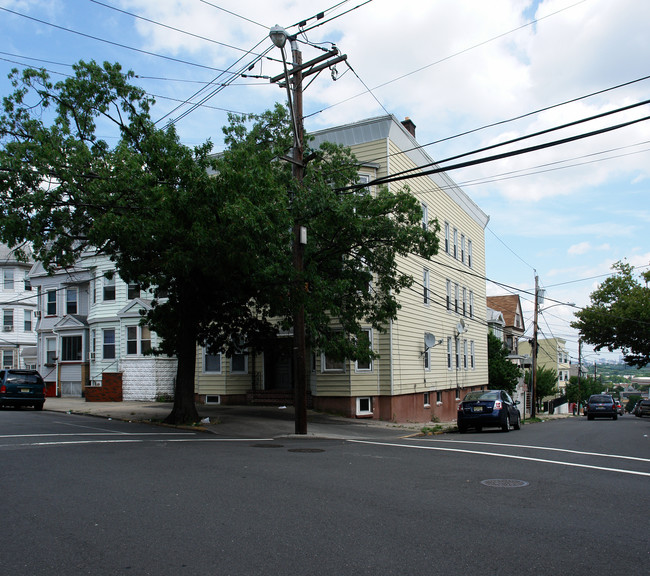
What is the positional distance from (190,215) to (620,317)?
36456 millimetres

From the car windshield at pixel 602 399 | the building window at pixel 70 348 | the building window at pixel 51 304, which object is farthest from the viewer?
the car windshield at pixel 602 399

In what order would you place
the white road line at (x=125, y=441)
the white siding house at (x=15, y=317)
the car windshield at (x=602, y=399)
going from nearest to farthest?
1. the white road line at (x=125, y=441)
2. the car windshield at (x=602, y=399)
3. the white siding house at (x=15, y=317)

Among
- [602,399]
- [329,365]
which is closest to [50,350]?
[329,365]

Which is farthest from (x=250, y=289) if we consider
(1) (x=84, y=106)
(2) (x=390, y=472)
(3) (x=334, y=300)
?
(2) (x=390, y=472)

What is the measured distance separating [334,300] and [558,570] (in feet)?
46.5

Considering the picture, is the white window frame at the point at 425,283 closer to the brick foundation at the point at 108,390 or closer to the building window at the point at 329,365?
the building window at the point at 329,365

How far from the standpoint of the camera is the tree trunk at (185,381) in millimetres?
18328

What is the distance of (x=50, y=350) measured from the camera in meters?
37.4

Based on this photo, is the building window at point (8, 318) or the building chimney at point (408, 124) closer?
the building chimney at point (408, 124)

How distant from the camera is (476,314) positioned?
38.6 meters

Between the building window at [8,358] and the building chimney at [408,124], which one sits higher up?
the building chimney at [408,124]

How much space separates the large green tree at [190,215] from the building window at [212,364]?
27.7ft

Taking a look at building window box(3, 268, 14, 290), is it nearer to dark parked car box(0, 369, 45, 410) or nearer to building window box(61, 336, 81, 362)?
building window box(61, 336, 81, 362)

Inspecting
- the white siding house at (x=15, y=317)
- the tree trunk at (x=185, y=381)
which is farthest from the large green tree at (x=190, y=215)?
the white siding house at (x=15, y=317)
